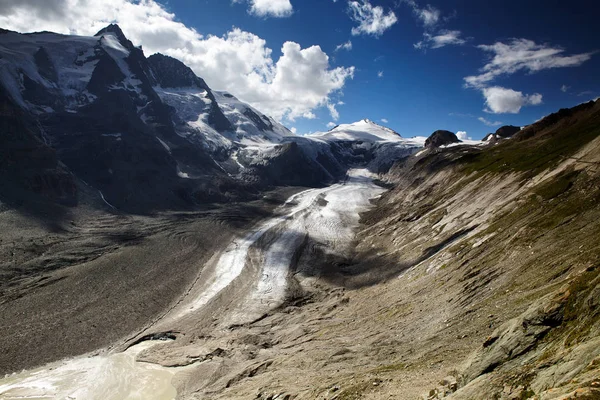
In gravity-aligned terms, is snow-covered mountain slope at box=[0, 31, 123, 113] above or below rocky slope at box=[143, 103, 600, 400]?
above

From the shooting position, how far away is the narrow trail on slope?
34.7 m

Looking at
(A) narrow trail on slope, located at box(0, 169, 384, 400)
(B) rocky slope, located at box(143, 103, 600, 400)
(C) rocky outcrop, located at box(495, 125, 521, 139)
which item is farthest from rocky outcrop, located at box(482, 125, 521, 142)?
(B) rocky slope, located at box(143, 103, 600, 400)

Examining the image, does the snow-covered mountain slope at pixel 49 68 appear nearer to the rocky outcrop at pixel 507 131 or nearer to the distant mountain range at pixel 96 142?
the distant mountain range at pixel 96 142

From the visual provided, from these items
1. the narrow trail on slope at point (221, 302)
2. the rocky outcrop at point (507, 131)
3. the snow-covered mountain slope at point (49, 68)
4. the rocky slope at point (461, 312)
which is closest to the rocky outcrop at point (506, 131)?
the rocky outcrop at point (507, 131)

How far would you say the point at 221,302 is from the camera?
52375 mm

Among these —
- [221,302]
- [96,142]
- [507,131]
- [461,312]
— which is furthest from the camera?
[507,131]

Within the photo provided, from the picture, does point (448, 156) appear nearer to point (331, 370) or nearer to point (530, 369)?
point (331, 370)

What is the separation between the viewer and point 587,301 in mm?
13523

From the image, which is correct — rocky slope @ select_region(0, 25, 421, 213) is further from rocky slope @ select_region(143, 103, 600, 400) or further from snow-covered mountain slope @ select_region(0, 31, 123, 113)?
rocky slope @ select_region(143, 103, 600, 400)

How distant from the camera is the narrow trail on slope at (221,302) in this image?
114 ft

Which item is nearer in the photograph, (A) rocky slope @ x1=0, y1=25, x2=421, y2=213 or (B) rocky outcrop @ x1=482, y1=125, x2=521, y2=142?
(A) rocky slope @ x1=0, y1=25, x2=421, y2=213

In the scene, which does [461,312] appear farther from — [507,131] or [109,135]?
[507,131]

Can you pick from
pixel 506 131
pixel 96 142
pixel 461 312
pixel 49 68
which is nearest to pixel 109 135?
pixel 96 142

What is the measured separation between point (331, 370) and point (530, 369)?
49.0ft
